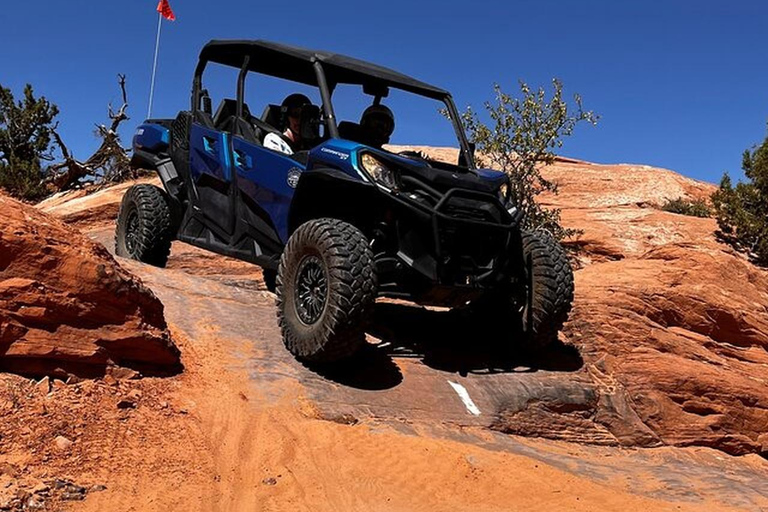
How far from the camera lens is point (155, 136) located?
305 inches

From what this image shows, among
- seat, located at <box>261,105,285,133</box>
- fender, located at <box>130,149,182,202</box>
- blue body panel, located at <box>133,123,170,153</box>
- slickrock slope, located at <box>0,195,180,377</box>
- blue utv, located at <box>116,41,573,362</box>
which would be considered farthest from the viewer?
blue body panel, located at <box>133,123,170,153</box>

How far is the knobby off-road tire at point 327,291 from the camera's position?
4680mm

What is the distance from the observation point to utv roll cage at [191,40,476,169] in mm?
5961

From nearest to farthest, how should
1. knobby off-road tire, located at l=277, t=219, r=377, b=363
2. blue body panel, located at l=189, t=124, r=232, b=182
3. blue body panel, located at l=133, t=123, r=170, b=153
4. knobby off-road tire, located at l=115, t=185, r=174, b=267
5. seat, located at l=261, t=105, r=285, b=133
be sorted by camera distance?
knobby off-road tire, located at l=277, t=219, r=377, b=363 < blue body panel, located at l=189, t=124, r=232, b=182 < seat, located at l=261, t=105, r=285, b=133 < knobby off-road tire, located at l=115, t=185, r=174, b=267 < blue body panel, located at l=133, t=123, r=170, b=153

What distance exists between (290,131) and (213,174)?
2.83 ft

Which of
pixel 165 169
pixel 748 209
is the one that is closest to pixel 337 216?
pixel 165 169

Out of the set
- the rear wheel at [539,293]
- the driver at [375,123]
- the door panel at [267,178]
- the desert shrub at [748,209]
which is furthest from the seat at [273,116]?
the desert shrub at [748,209]

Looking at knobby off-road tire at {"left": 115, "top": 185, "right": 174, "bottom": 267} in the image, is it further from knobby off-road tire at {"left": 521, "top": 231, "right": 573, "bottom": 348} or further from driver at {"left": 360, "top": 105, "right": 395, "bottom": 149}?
knobby off-road tire at {"left": 521, "top": 231, "right": 573, "bottom": 348}

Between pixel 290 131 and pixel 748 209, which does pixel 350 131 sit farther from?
pixel 748 209

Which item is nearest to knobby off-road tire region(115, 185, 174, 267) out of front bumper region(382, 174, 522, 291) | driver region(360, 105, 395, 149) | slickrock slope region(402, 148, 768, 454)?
driver region(360, 105, 395, 149)

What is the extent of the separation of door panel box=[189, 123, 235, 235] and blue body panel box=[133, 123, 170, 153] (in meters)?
0.76

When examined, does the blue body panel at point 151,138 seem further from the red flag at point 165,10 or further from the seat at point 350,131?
the red flag at point 165,10

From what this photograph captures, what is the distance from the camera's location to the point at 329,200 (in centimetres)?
554

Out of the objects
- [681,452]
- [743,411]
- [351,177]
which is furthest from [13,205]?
[743,411]
